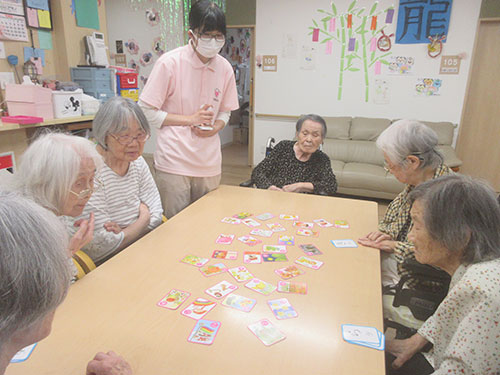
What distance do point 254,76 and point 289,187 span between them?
11.9 feet

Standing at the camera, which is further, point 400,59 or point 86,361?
point 400,59

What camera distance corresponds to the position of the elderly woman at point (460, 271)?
92cm

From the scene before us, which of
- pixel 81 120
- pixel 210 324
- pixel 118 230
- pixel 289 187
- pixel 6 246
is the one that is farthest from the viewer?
pixel 81 120

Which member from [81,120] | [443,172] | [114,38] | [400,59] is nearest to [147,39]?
[114,38]

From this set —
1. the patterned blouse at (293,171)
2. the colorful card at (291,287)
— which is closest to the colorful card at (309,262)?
the colorful card at (291,287)

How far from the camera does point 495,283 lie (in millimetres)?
938

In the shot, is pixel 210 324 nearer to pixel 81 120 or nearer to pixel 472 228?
pixel 472 228

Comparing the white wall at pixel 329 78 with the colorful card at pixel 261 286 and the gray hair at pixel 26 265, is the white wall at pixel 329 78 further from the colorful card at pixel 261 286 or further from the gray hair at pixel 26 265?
the gray hair at pixel 26 265

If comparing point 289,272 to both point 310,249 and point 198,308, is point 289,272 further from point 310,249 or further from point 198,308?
point 198,308

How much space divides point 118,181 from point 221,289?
2.70ft

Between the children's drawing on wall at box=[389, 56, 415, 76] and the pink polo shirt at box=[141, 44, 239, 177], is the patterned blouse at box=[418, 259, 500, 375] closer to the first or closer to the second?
the pink polo shirt at box=[141, 44, 239, 177]

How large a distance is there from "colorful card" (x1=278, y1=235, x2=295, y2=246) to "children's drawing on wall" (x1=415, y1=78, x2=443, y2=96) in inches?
163

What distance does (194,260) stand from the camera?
142 cm

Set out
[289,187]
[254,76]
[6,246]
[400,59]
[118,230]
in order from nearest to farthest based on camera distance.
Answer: [6,246]
[118,230]
[289,187]
[400,59]
[254,76]
